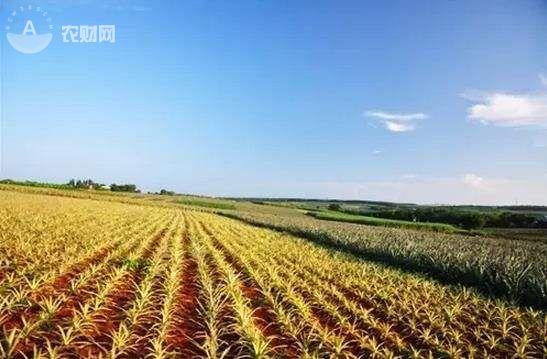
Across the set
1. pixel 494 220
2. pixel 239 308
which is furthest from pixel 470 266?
pixel 494 220

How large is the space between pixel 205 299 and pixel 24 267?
4.48 m

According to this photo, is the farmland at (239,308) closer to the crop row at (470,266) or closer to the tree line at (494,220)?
the crop row at (470,266)

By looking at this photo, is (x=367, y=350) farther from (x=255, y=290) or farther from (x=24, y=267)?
(x=24, y=267)

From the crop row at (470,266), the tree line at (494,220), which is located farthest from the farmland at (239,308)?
the tree line at (494,220)

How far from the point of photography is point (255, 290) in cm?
1120

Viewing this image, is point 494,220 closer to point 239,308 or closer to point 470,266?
point 470,266

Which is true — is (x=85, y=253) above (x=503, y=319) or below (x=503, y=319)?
above

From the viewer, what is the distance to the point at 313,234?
30.4m

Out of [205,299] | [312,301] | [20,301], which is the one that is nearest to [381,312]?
[312,301]

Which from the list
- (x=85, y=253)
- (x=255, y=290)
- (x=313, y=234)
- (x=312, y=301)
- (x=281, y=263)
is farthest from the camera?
(x=313, y=234)

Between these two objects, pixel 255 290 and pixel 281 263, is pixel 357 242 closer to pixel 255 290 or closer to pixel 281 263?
pixel 281 263

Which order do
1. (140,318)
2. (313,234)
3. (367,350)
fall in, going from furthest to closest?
1. (313,234)
2. (140,318)
3. (367,350)

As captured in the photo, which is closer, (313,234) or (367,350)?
(367,350)

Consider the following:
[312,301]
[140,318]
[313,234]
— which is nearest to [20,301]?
[140,318]
